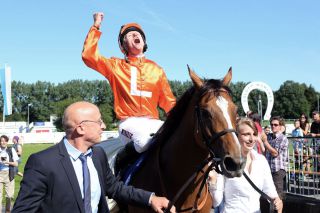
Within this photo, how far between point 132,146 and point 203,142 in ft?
4.20

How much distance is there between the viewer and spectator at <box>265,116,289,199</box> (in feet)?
26.6

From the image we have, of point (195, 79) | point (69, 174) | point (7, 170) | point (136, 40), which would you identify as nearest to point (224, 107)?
point (195, 79)

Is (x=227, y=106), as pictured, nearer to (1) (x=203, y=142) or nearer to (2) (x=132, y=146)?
(1) (x=203, y=142)

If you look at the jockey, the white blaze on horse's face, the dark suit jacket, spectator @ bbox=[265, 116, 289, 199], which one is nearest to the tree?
spectator @ bbox=[265, 116, 289, 199]

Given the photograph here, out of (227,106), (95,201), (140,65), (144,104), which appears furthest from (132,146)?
(95,201)

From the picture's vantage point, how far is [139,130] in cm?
424

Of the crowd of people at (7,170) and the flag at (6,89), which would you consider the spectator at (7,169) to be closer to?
the crowd of people at (7,170)

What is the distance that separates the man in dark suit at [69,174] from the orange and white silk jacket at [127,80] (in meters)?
1.86

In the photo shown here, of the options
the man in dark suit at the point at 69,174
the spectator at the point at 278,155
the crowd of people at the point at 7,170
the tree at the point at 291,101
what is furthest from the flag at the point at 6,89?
the tree at the point at 291,101

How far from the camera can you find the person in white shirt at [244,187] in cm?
383

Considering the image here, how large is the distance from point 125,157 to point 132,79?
2.99ft

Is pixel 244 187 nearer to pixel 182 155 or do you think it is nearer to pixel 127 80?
pixel 182 155

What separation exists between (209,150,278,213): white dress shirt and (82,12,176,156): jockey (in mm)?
961

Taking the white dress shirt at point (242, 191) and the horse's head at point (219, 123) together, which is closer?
the horse's head at point (219, 123)
